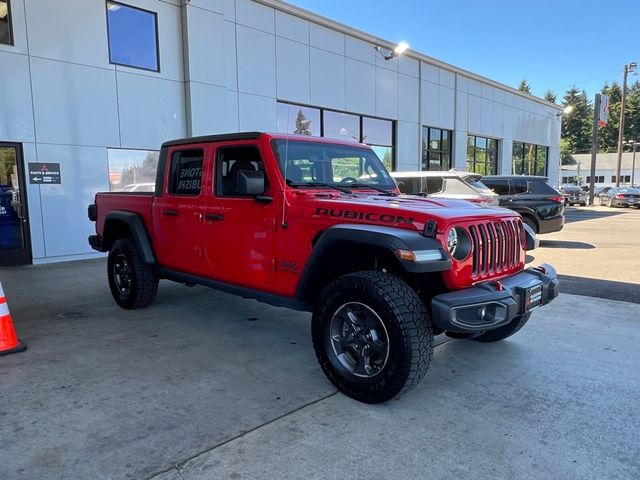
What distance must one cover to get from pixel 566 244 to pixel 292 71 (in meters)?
8.53

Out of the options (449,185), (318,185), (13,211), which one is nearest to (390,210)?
(318,185)

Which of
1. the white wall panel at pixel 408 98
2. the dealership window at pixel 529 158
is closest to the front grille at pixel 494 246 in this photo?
the white wall panel at pixel 408 98

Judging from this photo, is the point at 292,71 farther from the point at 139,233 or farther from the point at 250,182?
the point at 250,182

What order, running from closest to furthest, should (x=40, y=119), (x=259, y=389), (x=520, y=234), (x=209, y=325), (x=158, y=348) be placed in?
(x=259, y=389) → (x=520, y=234) → (x=158, y=348) → (x=209, y=325) → (x=40, y=119)

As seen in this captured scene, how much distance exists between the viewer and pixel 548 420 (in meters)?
3.01

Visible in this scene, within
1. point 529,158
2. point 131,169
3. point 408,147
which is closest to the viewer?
point 131,169

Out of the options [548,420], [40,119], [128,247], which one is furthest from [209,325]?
[40,119]

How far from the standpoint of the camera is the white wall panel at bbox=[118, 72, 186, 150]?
1002 centimetres

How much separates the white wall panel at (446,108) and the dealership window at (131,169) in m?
12.2

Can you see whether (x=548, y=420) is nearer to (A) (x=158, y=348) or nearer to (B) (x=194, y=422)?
(B) (x=194, y=422)

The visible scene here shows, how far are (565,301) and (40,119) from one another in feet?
31.3

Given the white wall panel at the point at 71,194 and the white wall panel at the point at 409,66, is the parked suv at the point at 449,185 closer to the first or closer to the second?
the white wall panel at the point at 71,194

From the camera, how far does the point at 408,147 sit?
1734 cm

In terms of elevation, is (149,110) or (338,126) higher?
(338,126)
